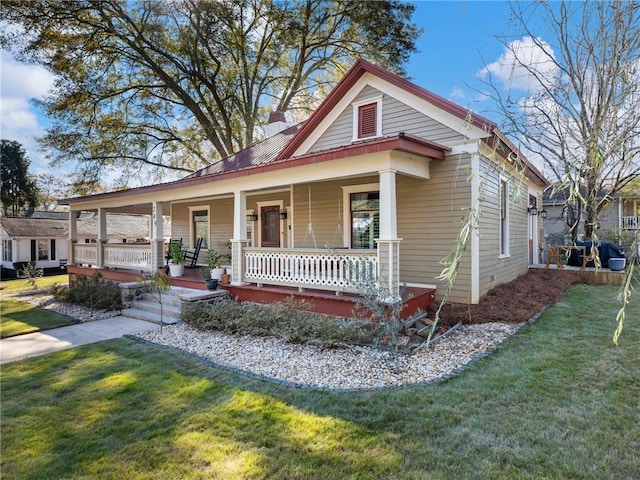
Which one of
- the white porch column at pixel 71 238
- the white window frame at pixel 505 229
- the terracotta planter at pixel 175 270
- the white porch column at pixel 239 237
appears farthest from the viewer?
the white porch column at pixel 71 238

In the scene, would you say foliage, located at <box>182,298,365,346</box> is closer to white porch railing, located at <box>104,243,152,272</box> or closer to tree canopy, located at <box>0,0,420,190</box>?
white porch railing, located at <box>104,243,152,272</box>

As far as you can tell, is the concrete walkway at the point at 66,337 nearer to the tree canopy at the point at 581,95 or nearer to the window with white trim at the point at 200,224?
the window with white trim at the point at 200,224

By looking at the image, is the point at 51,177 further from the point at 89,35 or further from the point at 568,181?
the point at 568,181

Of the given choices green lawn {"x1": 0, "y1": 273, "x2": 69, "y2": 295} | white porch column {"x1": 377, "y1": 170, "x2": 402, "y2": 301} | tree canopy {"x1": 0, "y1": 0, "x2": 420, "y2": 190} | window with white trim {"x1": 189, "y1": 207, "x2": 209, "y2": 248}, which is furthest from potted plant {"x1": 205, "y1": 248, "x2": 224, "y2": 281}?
tree canopy {"x1": 0, "y1": 0, "x2": 420, "y2": 190}

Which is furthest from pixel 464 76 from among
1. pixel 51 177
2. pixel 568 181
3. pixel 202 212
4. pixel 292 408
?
pixel 51 177

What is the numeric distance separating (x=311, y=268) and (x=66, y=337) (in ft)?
15.2

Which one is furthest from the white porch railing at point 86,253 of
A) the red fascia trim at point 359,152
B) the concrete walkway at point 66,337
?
the red fascia trim at point 359,152

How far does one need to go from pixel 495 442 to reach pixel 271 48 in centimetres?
2126

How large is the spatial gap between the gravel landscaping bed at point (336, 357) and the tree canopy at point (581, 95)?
2132 millimetres

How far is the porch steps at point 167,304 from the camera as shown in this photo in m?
7.58

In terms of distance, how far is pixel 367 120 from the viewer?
8.74 meters

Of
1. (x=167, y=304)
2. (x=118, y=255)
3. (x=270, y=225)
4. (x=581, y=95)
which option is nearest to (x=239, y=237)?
(x=167, y=304)

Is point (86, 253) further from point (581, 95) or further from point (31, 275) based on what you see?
point (581, 95)

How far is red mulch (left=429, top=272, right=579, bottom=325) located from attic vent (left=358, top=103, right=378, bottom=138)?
433 centimetres
